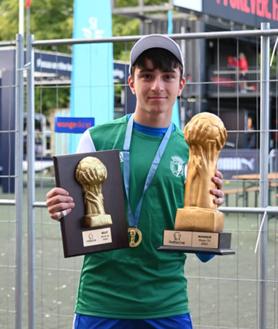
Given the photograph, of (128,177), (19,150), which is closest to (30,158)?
(19,150)

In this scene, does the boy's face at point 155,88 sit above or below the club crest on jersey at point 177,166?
above

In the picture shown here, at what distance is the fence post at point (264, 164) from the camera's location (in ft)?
15.3

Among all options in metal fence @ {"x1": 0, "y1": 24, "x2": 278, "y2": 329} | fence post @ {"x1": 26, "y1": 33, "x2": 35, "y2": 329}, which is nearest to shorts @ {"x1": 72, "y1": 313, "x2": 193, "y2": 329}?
metal fence @ {"x1": 0, "y1": 24, "x2": 278, "y2": 329}

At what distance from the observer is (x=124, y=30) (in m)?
31.8

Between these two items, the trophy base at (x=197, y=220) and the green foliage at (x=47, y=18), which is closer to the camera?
the trophy base at (x=197, y=220)

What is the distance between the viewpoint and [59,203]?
2932 millimetres

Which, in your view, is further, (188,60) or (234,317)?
(188,60)

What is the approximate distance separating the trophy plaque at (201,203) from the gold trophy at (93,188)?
0.90ft

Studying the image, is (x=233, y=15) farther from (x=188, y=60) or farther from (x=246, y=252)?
(x=188, y=60)

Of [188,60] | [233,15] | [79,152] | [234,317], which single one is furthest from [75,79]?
[188,60]

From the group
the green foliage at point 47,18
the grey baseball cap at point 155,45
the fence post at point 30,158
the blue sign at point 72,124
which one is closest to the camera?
the grey baseball cap at point 155,45

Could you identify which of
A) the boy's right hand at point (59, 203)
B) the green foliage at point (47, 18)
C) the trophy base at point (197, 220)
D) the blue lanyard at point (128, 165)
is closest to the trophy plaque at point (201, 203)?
the trophy base at point (197, 220)

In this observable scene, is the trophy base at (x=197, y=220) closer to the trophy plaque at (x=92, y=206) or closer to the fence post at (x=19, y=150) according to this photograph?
the trophy plaque at (x=92, y=206)

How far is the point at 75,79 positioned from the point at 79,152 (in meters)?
6.61
